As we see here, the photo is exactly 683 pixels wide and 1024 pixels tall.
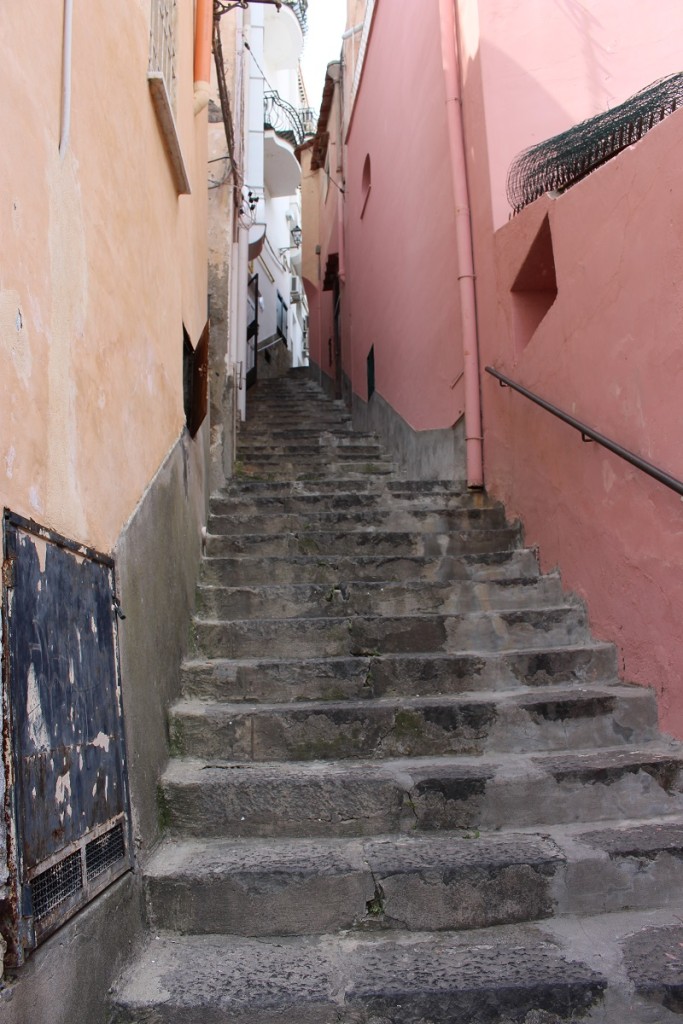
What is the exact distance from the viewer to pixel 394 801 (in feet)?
8.95

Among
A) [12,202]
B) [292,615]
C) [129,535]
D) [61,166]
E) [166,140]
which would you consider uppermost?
[166,140]

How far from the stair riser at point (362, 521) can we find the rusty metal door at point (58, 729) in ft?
7.82

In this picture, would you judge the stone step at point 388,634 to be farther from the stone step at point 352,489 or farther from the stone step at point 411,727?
the stone step at point 352,489

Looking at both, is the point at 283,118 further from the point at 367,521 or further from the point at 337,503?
the point at 367,521

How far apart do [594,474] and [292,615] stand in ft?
5.54

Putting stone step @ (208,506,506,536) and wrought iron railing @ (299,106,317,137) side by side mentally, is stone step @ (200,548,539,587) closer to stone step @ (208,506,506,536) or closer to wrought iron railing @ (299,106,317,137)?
stone step @ (208,506,506,536)

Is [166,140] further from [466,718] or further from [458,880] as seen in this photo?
[458,880]

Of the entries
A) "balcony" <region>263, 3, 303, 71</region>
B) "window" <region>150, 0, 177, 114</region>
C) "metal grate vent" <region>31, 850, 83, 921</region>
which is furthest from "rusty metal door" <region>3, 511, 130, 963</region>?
"balcony" <region>263, 3, 303, 71</region>

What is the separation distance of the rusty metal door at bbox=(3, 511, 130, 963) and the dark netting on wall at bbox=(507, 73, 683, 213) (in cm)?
313

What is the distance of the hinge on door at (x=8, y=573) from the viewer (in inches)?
62.4

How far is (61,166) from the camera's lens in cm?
196

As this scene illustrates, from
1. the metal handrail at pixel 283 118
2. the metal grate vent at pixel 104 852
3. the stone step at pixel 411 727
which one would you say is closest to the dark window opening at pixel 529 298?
the stone step at pixel 411 727

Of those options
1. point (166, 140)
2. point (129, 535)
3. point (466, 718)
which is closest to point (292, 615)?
point (466, 718)

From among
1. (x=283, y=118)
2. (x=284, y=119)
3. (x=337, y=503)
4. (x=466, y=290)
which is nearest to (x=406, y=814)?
(x=337, y=503)
